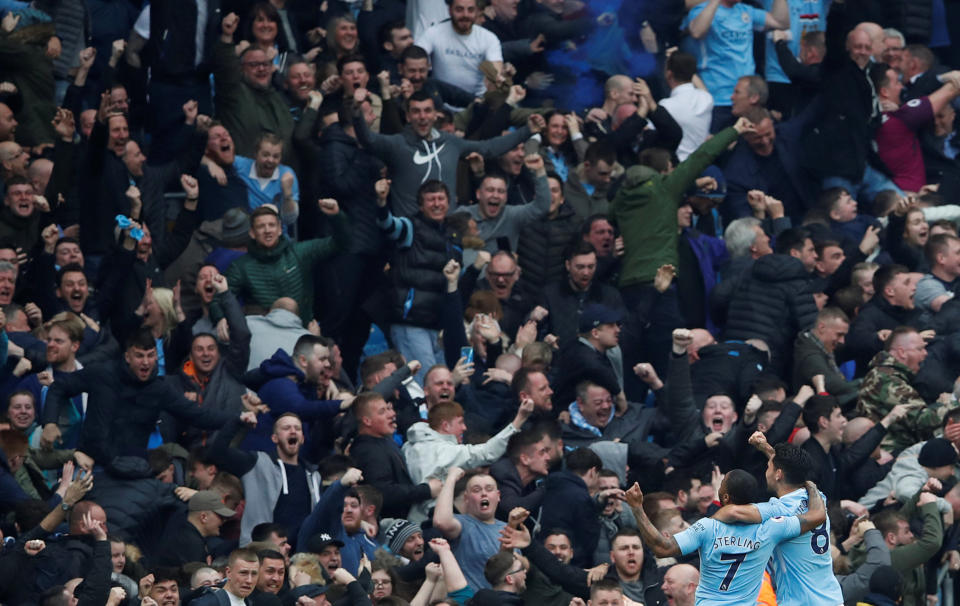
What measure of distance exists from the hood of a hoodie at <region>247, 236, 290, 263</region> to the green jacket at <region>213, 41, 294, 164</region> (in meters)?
1.70

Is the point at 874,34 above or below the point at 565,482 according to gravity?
below

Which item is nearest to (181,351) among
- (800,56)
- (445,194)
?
(445,194)

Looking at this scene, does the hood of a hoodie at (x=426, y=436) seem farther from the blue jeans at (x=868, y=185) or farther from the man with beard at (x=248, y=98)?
the blue jeans at (x=868, y=185)

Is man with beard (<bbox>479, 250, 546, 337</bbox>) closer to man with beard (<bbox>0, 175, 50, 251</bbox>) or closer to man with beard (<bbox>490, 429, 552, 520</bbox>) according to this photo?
man with beard (<bbox>490, 429, 552, 520</bbox>)

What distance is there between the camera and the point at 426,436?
15.2 meters

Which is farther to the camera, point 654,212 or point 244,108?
point 244,108

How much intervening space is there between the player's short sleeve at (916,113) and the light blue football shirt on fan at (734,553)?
863 cm

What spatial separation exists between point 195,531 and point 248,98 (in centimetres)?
546

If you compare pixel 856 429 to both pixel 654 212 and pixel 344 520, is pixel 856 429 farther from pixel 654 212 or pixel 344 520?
pixel 344 520

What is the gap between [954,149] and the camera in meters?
20.6

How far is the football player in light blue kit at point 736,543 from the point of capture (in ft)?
39.0

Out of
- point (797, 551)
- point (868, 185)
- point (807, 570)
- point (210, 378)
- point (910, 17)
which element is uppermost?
point (797, 551)

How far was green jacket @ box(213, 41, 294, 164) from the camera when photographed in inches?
726

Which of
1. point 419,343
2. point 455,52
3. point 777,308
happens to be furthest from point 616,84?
point 419,343
